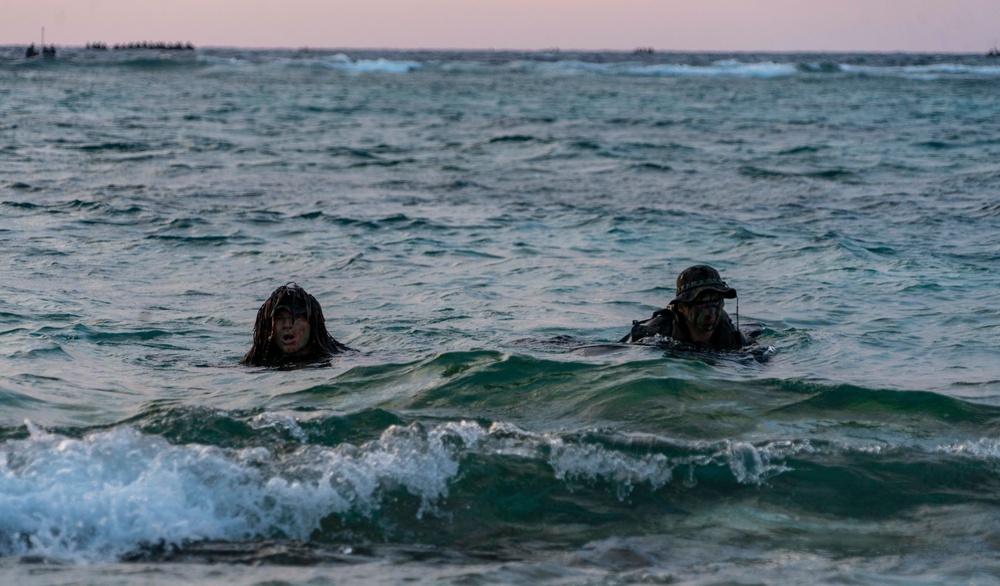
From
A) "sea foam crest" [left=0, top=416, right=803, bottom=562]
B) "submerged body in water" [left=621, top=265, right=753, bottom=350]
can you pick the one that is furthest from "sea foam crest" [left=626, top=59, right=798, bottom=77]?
"sea foam crest" [left=0, top=416, right=803, bottom=562]

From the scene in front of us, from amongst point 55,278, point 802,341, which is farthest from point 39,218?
point 802,341

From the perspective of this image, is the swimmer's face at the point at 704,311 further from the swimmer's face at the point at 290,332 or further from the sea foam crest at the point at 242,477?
the swimmer's face at the point at 290,332

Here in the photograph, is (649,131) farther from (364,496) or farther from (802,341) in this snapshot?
(364,496)

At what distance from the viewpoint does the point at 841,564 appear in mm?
5539

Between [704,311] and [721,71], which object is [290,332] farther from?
[721,71]

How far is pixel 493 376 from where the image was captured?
27.4 ft

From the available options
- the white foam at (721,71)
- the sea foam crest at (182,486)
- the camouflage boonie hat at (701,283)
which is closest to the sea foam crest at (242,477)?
the sea foam crest at (182,486)

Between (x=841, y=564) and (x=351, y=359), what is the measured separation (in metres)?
4.42

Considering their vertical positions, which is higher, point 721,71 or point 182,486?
point 721,71

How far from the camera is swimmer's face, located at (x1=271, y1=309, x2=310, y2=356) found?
8641mm

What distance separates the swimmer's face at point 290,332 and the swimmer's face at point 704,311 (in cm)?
287

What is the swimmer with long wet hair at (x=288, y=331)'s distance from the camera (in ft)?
28.3

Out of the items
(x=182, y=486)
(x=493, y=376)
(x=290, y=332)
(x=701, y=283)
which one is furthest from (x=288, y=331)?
(x=701, y=283)

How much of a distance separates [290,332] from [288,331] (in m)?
0.02
